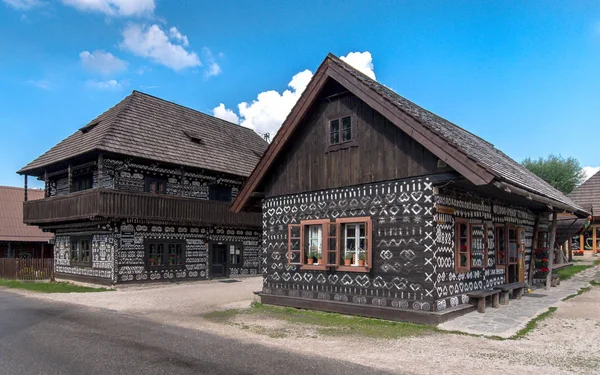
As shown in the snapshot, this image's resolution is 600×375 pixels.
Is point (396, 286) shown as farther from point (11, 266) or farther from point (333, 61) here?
point (11, 266)

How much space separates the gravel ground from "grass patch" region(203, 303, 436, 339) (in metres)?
0.36

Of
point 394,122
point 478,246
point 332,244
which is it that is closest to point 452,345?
point 332,244

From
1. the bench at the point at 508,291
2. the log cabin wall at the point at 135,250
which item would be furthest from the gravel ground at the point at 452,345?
the log cabin wall at the point at 135,250

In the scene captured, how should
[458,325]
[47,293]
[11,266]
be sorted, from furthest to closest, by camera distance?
[11,266] → [47,293] → [458,325]

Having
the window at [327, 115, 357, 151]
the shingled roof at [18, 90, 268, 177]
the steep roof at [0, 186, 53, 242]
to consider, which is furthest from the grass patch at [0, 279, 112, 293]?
the window at [327, 115, 357, 151]

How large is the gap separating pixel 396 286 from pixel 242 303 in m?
6.16

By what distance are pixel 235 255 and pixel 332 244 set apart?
15399 mm

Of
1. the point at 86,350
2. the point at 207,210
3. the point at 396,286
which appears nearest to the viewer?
the point at 86,350

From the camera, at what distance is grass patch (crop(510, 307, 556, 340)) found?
979 cm

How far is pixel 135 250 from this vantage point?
22.8 metres

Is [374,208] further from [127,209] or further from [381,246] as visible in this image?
[127,209]

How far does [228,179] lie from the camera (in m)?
27.6

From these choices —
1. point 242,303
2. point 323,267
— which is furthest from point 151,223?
point 323,267

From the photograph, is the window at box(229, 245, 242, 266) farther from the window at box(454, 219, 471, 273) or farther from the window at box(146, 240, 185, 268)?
the window at box(454, 219, 471, 273)
